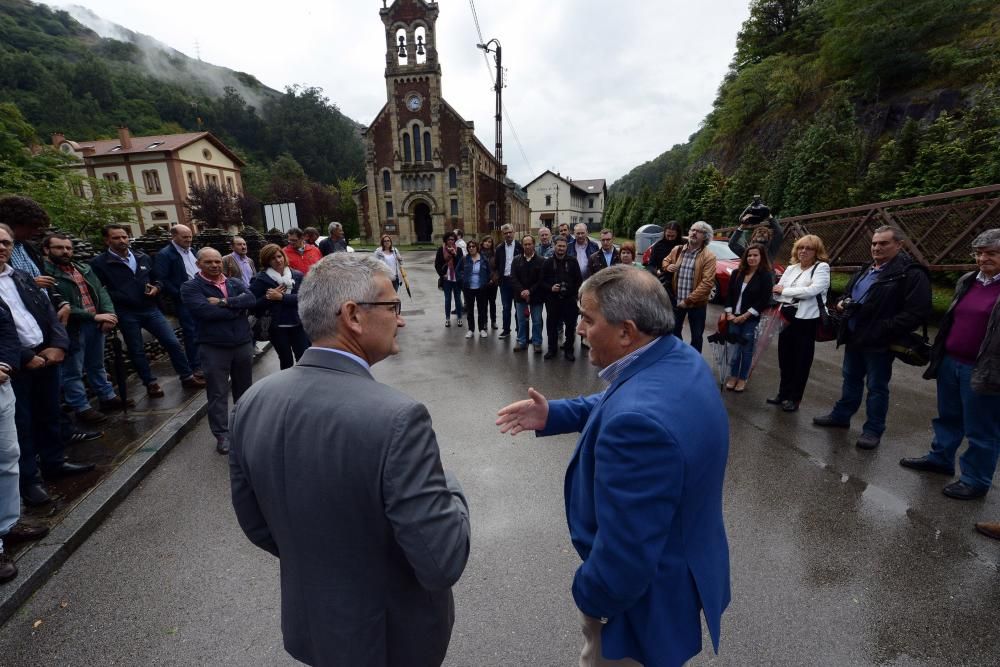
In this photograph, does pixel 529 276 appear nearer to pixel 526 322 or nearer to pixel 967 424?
pixel 526 322

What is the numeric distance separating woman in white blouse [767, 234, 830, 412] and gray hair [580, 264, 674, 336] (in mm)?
4144

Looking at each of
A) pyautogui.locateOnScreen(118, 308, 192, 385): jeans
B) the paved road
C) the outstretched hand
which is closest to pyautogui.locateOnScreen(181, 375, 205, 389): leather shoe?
pyautogui.locateOnScreen(118, 308, 192, 385): jeans

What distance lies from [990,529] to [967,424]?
73cm

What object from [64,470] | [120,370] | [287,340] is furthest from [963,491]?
[120,370]

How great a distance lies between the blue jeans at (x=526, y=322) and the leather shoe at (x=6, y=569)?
6269mm

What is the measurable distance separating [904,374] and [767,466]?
12.2 feet

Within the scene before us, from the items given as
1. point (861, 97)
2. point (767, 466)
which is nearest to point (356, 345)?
point (767, 466)

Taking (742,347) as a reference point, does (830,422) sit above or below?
below

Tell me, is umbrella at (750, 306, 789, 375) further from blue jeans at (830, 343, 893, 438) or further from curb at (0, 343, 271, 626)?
curb at (0, 343, 271, 626)

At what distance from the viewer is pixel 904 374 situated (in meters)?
6.11

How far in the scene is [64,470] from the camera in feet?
12.8

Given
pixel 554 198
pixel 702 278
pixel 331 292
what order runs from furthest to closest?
pixel 554 198 < pixel 702 278 < pixel 331 292

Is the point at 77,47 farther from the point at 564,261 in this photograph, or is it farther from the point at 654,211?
the point at 564,261

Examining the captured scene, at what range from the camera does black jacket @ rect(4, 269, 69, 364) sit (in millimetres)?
3346
